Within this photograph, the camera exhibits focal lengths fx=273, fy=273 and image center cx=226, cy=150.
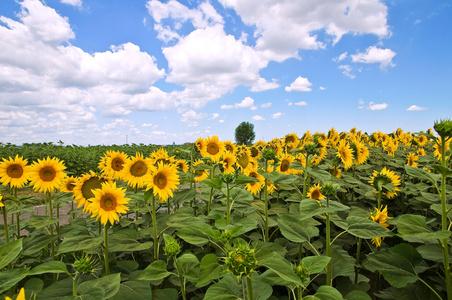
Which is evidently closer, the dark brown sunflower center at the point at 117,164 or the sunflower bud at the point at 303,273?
the sunflower bud at the point at 303,273

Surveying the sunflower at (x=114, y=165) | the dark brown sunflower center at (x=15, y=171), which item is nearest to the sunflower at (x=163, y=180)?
the sunflower at (x=114, y=165)

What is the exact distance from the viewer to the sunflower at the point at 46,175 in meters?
2.22

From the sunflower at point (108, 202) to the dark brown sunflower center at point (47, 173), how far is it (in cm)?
88

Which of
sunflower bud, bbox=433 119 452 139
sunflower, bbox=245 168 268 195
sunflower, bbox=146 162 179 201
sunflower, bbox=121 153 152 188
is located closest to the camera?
sunflower bud, bbox=433 119 452 139

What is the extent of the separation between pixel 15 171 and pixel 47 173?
0.32 m

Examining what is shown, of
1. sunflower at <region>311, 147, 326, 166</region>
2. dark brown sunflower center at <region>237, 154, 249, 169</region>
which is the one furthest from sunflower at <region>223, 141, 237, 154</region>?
sunflower at <region>311, 147, 326, 166</region>

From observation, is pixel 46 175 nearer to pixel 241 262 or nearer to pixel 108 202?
pixel 108 202

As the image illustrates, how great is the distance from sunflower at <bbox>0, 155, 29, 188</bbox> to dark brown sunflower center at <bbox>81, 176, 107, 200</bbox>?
2.65ft

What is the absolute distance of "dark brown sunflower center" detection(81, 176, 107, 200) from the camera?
71.0 inches

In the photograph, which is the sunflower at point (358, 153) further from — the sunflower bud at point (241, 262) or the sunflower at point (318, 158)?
the sunflower bud at point (241, 262)

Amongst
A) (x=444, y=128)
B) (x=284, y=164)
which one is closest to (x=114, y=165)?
(x=284, y=164)

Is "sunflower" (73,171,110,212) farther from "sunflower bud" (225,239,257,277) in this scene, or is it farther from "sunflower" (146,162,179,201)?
"sunflower bud" (225,239,257,277)

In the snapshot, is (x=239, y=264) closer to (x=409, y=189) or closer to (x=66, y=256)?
(x=66, y=256)

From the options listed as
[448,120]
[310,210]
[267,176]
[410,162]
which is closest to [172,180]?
[267,176]
